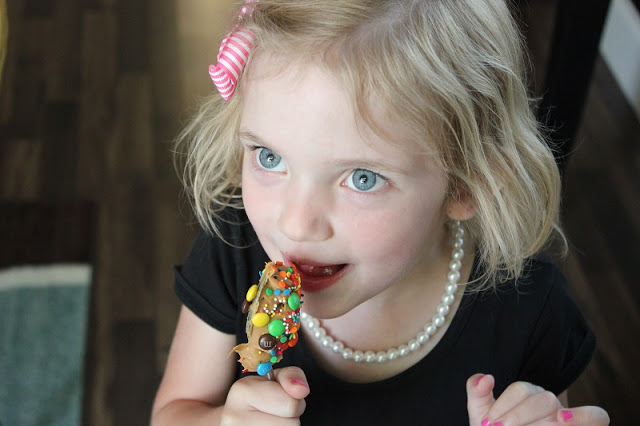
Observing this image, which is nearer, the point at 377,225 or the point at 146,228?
the point at 377,225

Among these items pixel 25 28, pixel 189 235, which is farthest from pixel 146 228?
pixel 25 28

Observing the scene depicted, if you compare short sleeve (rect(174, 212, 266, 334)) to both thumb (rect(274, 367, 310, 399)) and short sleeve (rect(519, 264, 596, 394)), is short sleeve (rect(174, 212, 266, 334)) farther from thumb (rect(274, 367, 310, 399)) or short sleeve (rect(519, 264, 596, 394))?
short sleeve (rect(519, 264, 596, 394))

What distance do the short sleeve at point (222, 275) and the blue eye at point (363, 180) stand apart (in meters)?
0.30

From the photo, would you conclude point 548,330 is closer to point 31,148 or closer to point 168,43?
point 31,148

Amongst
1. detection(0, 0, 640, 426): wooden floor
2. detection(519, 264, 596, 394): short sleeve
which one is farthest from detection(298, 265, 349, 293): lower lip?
detection(0, 0, 640, 426): wooden floor

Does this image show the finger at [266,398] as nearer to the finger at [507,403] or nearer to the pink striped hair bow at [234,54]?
the finger at [507,403]

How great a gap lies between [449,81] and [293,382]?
37cm

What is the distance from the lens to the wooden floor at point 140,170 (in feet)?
6.31

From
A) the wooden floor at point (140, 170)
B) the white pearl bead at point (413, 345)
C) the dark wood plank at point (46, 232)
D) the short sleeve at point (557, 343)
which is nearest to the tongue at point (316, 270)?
the white pearl bead at point (413, 345)

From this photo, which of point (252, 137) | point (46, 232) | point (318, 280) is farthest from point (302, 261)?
point (46, 232)

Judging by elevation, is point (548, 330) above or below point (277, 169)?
below

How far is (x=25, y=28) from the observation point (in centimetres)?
279

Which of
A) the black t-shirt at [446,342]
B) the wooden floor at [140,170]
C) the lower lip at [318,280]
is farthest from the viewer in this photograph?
the wooden floor at [140,170]

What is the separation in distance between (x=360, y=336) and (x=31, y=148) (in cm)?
157
